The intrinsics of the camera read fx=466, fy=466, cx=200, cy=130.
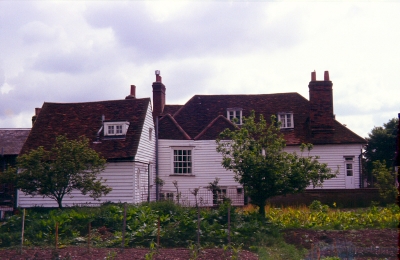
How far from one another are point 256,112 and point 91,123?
12.3 meters

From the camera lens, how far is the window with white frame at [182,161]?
95.7 ft

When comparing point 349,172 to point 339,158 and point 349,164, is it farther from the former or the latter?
point 339,158

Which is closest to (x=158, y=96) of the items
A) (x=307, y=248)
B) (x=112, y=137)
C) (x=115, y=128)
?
(x=115, y=128)

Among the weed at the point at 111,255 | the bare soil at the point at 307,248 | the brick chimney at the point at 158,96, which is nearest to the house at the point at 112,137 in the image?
the brick chimney at the point at 158,96

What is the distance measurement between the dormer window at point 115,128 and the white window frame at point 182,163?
14.4ft

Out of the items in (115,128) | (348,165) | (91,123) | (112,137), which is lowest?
(348,165)

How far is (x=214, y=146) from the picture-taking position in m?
29.0

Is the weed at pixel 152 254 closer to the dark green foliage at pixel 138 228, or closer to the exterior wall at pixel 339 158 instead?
the dark green foliage at pixel 138 228

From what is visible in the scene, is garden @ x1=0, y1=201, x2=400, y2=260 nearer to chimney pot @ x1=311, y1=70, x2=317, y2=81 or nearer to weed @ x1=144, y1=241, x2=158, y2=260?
weed @ x1=144, y1=241, x2=158, y2=260

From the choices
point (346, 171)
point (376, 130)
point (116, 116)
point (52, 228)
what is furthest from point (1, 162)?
point (376, 130)

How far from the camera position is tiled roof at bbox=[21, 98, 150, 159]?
25.0 m

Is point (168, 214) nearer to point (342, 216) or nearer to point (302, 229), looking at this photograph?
point (302, 229)

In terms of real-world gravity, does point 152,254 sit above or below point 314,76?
below

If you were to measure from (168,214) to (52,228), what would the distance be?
155 inches
